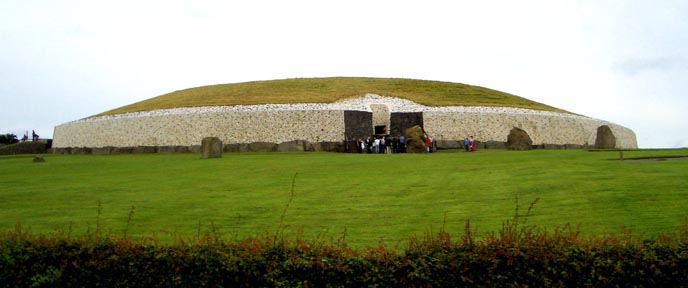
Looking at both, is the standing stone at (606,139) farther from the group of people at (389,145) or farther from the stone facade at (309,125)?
the stone facade at (309,125)

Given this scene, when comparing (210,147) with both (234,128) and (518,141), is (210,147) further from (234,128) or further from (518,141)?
(518,141)

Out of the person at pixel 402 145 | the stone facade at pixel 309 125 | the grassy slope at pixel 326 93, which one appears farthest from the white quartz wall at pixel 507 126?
the person at pixel 402 145

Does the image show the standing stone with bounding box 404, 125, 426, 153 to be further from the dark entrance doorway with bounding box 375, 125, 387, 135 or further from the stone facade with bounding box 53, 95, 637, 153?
the dark entrance doorway with bounding box 375, 125, 387, 135

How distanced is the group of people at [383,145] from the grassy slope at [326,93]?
572 centimetres

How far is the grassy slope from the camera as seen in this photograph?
44.5m

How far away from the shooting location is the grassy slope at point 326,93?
1752 inches

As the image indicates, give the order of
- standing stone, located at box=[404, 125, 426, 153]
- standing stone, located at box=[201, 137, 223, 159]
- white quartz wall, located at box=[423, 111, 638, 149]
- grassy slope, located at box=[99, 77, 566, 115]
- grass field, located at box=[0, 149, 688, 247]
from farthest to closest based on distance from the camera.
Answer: grassy slope, located at box=[99, 77, 566, 115], white quartz wall, located at box=[423, 111, 638, 149], standing stone, located at box=[404, 125, 426, 153], standing stone, located at box=[201, 137, 223, 159], grass field, located at box=[0, 149, 688, 247]

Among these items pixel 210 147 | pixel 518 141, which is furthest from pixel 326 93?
pixel 210 147

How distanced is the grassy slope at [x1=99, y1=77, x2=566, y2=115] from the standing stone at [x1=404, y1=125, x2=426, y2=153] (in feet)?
27.9

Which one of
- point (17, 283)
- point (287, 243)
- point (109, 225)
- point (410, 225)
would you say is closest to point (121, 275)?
point (17, 283)

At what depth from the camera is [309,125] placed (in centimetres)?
3994

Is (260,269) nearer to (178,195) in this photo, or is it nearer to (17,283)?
(17,283)

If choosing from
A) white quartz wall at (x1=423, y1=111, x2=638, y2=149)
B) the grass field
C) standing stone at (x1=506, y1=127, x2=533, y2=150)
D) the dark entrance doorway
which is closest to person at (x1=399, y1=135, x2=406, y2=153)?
white quartz wall at (x1=423, y1=111, x2=638, y2=149)

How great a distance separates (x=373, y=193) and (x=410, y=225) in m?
4.05
